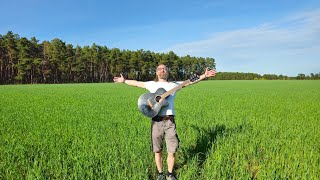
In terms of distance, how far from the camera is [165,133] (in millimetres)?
5008

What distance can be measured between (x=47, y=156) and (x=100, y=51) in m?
90.3

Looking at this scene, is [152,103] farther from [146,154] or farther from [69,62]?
[69,62]

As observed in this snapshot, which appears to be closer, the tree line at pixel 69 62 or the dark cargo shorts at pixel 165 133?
the dark cargo shorts at pixel 165 133

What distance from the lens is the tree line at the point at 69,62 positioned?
69.6 metres

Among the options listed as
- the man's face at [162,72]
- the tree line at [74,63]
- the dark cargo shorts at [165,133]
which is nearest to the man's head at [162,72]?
the man's face at [162,72]

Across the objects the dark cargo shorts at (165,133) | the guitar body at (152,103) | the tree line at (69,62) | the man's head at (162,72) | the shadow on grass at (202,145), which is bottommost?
the shadow on grass at (202,145)

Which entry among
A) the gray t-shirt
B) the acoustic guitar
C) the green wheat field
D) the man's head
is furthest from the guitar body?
the green wheat field

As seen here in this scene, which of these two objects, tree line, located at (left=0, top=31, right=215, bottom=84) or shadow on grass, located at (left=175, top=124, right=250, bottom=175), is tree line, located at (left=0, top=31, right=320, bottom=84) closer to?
tree line, located at (left=0, top=31, right=215, bottom=84)

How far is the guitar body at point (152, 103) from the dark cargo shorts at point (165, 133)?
21 cm

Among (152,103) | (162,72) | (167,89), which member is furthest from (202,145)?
(162,72)

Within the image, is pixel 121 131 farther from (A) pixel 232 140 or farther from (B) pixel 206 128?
(A) pixel 232 140

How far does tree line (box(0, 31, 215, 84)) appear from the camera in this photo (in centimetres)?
6962

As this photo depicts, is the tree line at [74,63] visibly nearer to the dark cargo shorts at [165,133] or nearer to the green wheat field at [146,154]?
the green wheat field at [146,154]

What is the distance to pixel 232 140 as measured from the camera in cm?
679
